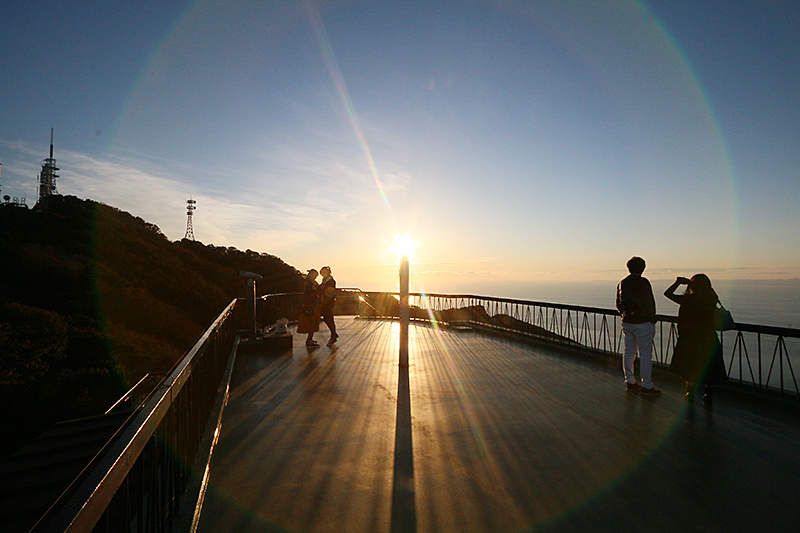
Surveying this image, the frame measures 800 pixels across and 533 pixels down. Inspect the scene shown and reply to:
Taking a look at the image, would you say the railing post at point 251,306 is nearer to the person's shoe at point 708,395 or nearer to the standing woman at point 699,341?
the standing woman at point 699,341

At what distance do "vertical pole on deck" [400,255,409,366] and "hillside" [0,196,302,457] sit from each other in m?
14.3

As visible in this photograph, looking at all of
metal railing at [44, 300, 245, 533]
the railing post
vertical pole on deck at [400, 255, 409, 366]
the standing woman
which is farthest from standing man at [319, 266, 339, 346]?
the standing woman

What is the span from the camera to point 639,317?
5707 millimetres

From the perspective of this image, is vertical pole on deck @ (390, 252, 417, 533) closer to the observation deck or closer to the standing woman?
the observation deck

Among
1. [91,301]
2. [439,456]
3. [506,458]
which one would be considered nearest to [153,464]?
[439,456]

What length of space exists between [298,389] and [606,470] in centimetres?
403

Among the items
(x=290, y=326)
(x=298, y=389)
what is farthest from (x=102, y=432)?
(x=290, y=326)

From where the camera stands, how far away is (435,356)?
8.81m

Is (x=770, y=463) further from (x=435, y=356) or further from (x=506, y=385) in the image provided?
(x=435, y=356)

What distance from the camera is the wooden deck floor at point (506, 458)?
2814 millimetres

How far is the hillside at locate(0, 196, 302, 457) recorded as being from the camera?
829 inches

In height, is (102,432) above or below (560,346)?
below

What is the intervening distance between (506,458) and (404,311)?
430 centimetres

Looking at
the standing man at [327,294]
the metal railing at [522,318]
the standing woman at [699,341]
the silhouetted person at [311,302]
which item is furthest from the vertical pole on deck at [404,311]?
the standing woman at [699,341]
